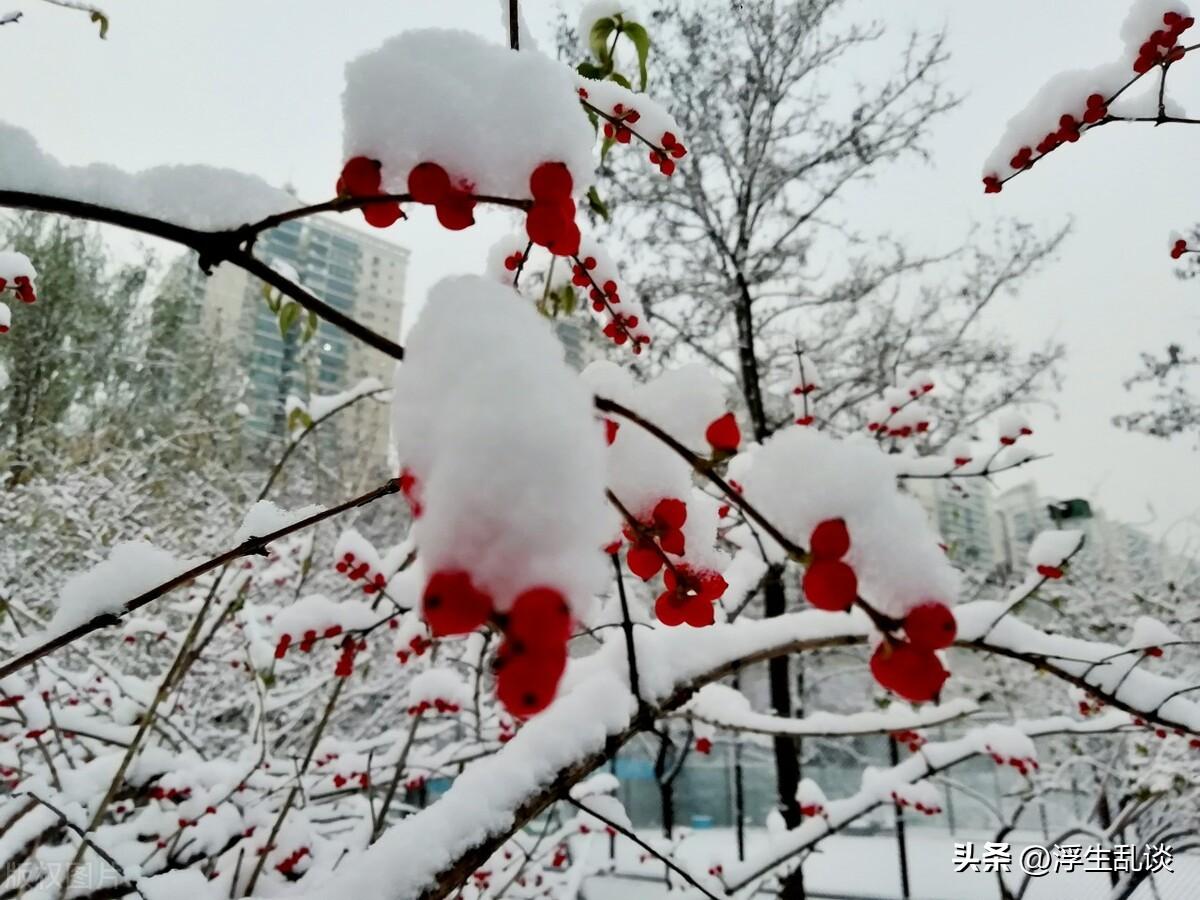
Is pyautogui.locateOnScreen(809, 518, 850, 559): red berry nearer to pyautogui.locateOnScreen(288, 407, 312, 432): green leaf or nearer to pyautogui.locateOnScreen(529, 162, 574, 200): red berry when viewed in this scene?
pyautogui.locateOnScreen(529, 162, 574, 200): red berry

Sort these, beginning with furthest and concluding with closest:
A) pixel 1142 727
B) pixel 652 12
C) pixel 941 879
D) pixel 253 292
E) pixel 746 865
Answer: pixel 253 292 < pixel 941 879 < pixel 652 12 < pixel 746 865 < pixel 1142 727

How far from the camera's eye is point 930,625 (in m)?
0.48

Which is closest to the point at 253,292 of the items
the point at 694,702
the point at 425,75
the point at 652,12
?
the point at 652,12

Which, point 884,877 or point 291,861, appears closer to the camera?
point 291,861

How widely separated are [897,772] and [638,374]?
3.93 meters

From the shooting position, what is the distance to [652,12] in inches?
236

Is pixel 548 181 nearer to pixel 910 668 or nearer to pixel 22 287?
pixel 910 668

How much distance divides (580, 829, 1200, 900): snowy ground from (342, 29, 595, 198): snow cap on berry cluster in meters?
6.39

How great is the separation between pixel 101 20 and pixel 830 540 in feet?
5.81

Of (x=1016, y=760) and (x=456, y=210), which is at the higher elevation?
(x=456, y=210)

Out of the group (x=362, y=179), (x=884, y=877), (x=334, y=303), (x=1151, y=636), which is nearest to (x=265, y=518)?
(x=362, y=179)

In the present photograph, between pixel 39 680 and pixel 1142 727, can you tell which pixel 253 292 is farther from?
pixel 1142 727

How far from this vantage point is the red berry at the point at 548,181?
1.94 ft

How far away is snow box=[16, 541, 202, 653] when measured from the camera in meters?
0.78
